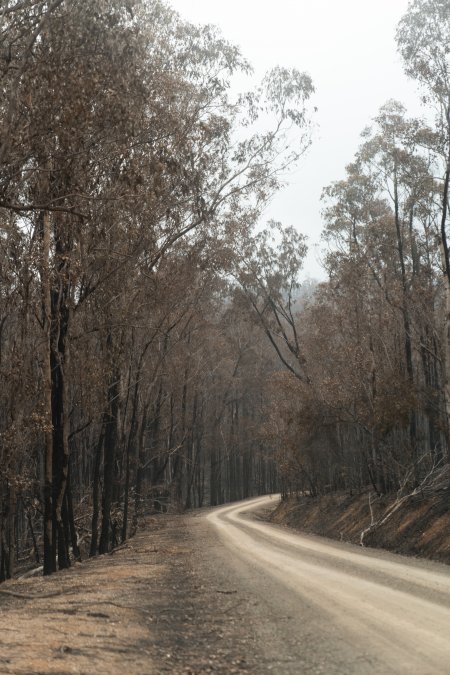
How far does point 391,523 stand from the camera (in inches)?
826

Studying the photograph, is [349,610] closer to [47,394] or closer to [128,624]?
[128,624]

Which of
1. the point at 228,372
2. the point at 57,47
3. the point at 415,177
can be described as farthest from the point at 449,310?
the point at 228,372

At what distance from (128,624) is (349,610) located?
2691mm

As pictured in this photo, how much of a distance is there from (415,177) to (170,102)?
1295 centimetres

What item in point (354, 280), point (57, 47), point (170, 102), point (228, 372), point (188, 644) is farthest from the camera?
point (228, 372)

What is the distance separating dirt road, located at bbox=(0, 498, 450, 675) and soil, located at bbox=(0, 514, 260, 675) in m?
0.02

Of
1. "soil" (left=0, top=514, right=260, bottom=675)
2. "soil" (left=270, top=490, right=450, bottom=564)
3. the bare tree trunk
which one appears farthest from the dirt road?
"soil" (left=270, top=490, right=450, bottom=564)

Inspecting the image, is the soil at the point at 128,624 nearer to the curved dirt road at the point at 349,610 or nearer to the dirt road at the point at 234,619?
the dirt road at the point at 234,619

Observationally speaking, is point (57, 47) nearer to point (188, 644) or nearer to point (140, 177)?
point (140, 177)

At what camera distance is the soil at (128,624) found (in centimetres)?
596

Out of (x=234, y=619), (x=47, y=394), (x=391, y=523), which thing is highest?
(x=47, y=394)

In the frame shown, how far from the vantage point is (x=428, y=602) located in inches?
354

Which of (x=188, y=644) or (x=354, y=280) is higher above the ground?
(x=354, y=280)

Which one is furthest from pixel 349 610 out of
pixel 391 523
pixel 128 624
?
pixel 391 523
